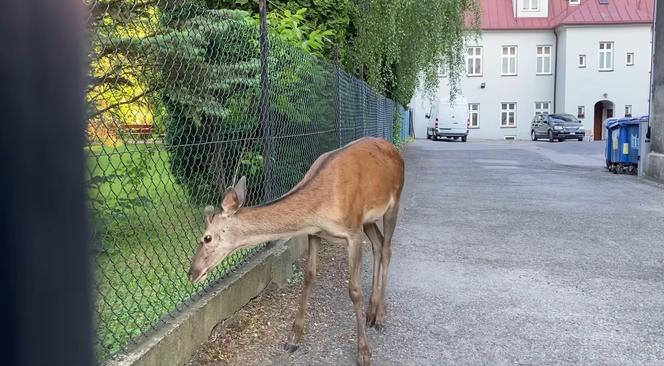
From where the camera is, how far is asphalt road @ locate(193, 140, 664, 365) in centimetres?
412

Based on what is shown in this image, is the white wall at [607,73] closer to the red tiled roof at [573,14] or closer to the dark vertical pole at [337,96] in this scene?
the red tiled roof at [573,14]

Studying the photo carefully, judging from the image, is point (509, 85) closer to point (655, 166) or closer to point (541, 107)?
point (541, 107)

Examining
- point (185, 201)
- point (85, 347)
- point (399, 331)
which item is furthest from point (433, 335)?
point (85, 347)

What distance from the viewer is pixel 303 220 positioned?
152 inches

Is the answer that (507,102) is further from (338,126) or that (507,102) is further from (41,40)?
(41,40)

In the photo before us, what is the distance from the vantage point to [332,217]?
12.9 ft

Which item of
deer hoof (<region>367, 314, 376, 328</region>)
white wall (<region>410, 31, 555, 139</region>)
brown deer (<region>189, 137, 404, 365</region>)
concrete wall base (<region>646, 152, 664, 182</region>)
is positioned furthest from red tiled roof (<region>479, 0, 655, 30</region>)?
deer hoof (<region>367, 314, 376, 328</region>)

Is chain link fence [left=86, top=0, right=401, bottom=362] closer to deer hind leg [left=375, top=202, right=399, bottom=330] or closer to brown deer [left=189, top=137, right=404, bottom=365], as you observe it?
brown deer [left=189, top=137, right=404, bottom=365]

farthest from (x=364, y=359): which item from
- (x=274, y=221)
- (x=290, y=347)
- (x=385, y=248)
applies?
(x=385, y=248)

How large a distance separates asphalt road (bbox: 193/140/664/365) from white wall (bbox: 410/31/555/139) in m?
34.9

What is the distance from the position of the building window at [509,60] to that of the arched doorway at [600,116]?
6113mm

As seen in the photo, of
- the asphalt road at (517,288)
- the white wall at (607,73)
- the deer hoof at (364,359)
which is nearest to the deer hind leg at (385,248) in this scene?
the asphalt road at (517,288)

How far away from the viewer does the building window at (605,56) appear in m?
42.3

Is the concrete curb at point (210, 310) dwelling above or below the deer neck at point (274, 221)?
below
